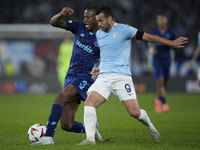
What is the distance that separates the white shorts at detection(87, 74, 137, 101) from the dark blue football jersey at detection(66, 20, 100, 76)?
1.78ft

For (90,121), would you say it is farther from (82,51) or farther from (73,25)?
(73,25)

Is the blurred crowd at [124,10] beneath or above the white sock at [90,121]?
above

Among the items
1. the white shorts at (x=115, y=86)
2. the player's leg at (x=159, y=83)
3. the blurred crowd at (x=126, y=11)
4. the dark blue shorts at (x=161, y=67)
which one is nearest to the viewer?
the white shorts at (x=115, y=86)

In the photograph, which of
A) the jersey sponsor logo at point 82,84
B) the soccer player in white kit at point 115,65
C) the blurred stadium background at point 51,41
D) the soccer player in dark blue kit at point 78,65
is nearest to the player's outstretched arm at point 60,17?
the soccer player in dark blue kit at point 78,65

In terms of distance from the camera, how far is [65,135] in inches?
292

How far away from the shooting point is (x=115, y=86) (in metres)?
6.08

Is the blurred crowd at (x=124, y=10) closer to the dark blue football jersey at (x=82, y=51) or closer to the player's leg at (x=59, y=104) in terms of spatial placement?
the dark blue football jersey at (x=82, y=51)

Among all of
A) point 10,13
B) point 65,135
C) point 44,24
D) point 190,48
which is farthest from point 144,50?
point 65,135

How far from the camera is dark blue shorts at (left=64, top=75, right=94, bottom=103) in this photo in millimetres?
6418

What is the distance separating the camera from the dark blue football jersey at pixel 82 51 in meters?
6.54

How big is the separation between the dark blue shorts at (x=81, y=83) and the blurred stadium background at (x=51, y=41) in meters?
12.9

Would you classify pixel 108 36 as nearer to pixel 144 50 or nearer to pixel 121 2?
pixel 144 50

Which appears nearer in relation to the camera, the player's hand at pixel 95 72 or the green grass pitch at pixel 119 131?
the green grass pitch at pixel 119 131

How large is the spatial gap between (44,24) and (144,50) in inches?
271
